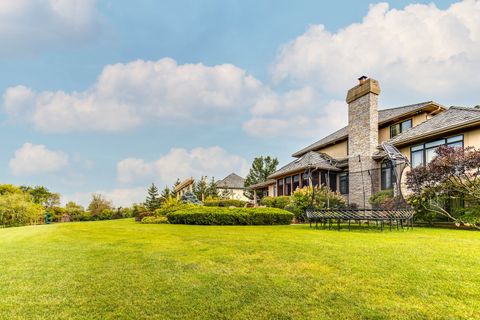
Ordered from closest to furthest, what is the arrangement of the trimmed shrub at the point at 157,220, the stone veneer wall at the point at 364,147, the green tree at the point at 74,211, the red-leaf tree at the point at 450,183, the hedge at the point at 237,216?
the red-leaf tree at the point at 450,183 → the hedge at the point at 237,216 → the trimmed shrub at the point at 157,220 → the stone veneer wall at the point at 364,147 → the green tree at the point at 74,211

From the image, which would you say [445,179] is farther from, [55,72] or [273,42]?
[55,72]

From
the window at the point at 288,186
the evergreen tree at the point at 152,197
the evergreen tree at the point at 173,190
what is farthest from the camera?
the evergreen tree at the point at 173,190

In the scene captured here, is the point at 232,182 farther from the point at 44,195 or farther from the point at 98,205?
the point at 44,195

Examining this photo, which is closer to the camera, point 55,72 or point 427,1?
point 427,1

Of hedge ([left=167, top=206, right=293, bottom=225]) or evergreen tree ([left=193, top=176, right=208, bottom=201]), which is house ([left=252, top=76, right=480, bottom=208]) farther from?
evergreen tree ([left=193, top=176, right=208, bottom=201])

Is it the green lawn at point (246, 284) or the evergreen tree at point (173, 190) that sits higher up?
the evergreen tree at point (173, 190)

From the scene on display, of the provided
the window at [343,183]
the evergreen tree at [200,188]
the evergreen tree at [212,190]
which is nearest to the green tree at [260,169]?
the evergreen tree at [212,190]

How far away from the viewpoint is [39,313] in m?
3.02

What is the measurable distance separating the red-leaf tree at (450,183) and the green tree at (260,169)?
30.1m

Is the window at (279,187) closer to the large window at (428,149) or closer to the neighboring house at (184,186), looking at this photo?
the large window at (428,149)

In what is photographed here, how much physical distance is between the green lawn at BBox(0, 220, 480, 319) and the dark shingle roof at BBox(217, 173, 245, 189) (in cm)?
3996

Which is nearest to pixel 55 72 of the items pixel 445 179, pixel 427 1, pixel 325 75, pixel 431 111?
pixel 325 75

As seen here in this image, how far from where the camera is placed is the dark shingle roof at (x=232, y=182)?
154ft

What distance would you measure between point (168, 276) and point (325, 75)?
1454 cm
